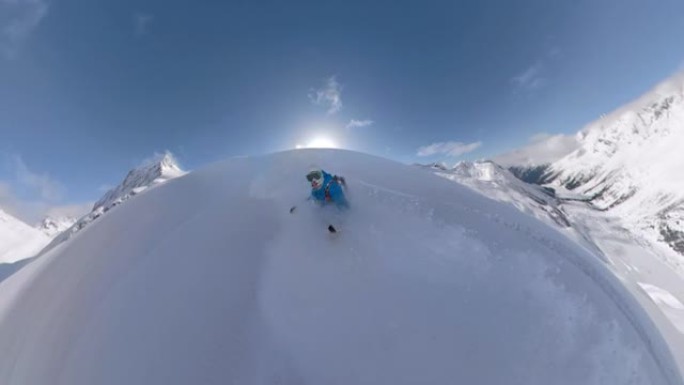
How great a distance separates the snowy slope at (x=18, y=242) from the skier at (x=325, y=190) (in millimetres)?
176088

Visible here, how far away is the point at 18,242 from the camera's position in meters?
163

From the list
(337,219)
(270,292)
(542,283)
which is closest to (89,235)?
(270,292)

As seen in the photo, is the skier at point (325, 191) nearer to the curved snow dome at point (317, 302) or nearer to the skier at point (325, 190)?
the skier at point (325, 190)

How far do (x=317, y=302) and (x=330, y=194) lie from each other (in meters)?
2.72

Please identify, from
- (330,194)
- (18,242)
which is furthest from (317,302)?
(18,242)

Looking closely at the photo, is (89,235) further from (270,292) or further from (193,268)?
(270,292)

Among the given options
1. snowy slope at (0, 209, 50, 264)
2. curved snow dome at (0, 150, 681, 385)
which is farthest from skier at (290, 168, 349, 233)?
snowy slope at (0, 209, 50, 264)

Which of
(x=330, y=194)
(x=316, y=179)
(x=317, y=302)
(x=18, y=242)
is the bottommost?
(x=317, y=302)

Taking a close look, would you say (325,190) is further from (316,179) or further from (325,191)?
(316,179)

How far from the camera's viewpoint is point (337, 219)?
7371 millimetres

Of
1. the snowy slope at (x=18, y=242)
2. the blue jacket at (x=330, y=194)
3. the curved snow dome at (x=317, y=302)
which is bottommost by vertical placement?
the curved snow dome at (x=317, y=302)

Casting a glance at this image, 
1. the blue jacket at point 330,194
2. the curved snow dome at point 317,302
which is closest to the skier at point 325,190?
the blue jacket at point 330,194

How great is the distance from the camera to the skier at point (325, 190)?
304 inches

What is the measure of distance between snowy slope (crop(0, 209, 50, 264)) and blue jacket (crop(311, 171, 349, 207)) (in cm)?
17616
